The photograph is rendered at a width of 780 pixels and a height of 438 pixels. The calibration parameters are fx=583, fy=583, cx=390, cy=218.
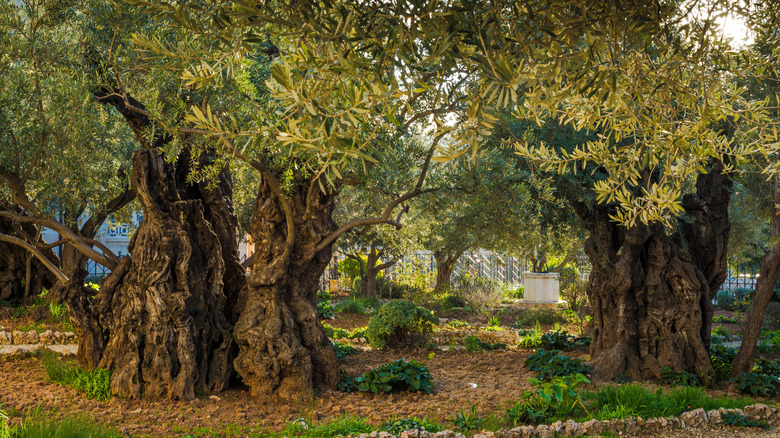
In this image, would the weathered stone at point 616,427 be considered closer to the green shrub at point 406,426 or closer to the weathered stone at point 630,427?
the weathered stone at point 630,427

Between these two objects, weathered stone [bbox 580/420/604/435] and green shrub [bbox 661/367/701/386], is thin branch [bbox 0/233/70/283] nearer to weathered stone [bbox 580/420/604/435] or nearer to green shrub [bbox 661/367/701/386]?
weathered stone [bbox 580/420/604/435]

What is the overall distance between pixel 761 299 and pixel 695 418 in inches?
85.1

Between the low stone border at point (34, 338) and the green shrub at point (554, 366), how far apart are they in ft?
23.0

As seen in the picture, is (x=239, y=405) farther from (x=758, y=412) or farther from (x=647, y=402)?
(x=758, y=412)

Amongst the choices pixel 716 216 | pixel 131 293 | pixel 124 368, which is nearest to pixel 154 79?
pixel 131 293

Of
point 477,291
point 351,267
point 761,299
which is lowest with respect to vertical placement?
point 477,291

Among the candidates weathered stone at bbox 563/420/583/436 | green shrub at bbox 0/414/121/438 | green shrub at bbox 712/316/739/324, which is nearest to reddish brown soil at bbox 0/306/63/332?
green shrub at bbox 0/414/121/438

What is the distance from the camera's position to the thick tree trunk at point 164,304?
614 cm

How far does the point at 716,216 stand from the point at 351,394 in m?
5.47

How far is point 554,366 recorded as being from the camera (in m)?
7.43

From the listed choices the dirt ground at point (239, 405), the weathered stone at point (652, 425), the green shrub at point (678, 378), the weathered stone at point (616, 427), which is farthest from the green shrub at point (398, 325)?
the weathered stone at point (652, 425)

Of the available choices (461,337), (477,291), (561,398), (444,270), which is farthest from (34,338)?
(444,270)

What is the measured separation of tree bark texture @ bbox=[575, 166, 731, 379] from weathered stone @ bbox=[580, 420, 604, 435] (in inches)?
90.3

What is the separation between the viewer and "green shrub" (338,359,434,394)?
664 cm
